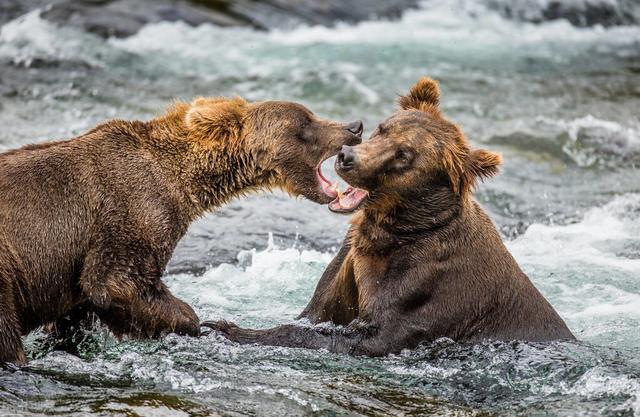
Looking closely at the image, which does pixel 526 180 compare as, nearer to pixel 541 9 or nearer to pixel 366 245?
pixel 366 245

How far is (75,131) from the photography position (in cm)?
1240

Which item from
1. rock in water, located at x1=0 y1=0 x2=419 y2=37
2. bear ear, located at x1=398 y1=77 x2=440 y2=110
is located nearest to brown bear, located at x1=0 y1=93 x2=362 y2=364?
bear ear, located at x1=398 y1=77 x2=440 y2=110

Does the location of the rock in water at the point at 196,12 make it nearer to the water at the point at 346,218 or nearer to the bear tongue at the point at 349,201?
the water at the point at 346,218

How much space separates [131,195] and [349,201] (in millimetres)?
1386

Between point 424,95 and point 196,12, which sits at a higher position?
point 196,12

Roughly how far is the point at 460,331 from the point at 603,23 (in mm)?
14184

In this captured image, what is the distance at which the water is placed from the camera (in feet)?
21.2

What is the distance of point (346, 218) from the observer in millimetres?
10992

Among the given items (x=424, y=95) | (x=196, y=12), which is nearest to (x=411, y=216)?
(x=424, y=95)

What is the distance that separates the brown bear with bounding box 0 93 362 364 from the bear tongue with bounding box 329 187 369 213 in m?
0.40

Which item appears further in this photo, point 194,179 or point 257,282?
point 257,282

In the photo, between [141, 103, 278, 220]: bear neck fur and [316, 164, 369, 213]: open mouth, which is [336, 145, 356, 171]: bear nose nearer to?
[316, 164, 369, 213]: open mouth

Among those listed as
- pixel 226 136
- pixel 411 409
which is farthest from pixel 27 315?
pixel 411 409

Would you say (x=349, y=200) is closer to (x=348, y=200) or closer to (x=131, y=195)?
(x=348, y=200)
